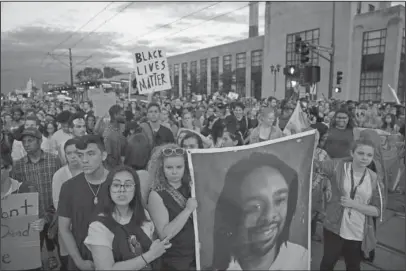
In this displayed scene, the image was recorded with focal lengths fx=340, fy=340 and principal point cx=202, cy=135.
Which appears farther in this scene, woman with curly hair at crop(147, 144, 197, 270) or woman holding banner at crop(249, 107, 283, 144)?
woman holding banner at crop(249, 107, 283, 144)

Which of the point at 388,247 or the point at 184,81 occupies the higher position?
the point at 184,81

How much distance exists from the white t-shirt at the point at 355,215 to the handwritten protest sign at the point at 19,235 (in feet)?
8.52

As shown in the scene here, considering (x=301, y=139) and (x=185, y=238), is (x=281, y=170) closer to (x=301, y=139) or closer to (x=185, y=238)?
(x=301, y=139)

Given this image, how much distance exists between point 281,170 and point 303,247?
576mm

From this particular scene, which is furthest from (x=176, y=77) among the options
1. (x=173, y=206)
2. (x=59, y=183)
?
(x=173, y=206)

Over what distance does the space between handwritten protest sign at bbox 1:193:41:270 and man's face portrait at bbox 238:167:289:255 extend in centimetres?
183

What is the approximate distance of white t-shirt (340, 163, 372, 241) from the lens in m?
2.81

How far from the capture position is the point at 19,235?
2.84m

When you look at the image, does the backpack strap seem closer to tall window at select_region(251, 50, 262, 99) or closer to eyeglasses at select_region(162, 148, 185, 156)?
eyeglasses at select_region(162, 148, 185, 156)

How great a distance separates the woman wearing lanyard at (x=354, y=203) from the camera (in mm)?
2779

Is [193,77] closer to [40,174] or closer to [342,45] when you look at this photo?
[342,45]

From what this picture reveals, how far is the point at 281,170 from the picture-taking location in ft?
7.47

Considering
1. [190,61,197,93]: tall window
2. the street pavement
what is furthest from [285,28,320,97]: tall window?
the street pavement

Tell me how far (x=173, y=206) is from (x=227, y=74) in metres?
50.6
